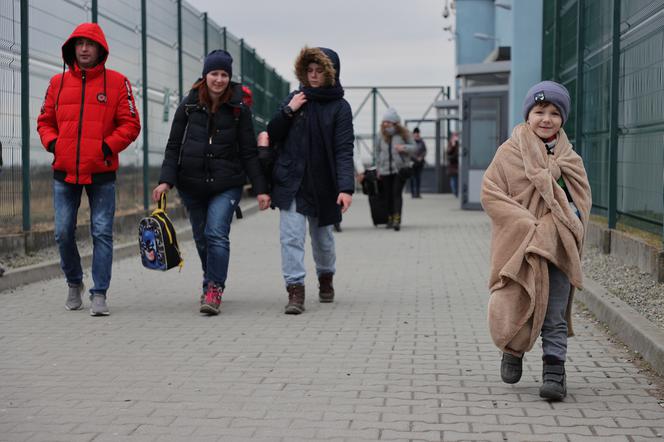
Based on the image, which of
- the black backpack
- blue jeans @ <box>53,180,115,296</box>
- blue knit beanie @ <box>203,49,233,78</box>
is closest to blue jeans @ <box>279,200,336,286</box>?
the black backpack

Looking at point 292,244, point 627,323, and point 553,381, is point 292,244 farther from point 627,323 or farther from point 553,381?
point 553,381

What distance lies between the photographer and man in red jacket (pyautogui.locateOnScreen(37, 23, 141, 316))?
7844 mm

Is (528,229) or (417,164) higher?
(417,164)

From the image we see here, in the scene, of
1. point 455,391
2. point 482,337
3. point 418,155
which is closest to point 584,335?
point 482,337

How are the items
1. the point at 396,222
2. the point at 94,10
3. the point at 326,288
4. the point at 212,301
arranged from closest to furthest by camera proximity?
the point at 212,301
the point at 326,288
the point at 94,10
the point at 396,222

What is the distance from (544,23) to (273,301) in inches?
350

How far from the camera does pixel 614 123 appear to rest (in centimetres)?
1015

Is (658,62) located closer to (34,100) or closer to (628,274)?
(628,274)

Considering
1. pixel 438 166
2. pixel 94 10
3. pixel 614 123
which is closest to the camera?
pixel 614 123

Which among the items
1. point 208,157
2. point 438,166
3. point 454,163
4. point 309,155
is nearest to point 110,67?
point 208,157

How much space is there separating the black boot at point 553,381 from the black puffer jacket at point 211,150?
3354mm

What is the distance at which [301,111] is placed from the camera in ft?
27.0

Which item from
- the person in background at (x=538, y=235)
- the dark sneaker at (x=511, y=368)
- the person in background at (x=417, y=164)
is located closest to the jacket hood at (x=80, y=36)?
the person in background at (x=538, y=235)

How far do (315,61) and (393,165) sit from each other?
28.6 feet
